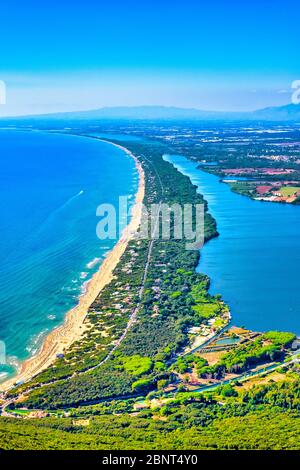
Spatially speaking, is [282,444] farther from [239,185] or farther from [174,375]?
[239,185]

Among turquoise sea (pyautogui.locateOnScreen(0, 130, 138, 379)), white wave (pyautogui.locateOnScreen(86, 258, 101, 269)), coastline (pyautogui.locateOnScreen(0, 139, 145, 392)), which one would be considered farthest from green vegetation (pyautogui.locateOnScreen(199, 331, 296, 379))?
white wave (pyautogui.locateOnScreen(86, 258, 101, 269))

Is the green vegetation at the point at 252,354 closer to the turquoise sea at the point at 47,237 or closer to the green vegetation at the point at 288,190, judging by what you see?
the turquoise sea at the point at 47,237

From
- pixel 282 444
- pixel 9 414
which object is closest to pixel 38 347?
pixel 9 414

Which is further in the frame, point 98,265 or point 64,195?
point 64,195

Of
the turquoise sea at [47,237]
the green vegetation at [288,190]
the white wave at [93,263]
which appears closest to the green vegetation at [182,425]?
the turquoise sea at [47,237]

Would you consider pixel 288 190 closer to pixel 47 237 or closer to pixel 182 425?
pixel 47 237

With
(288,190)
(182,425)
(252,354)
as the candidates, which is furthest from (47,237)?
(288,190)
